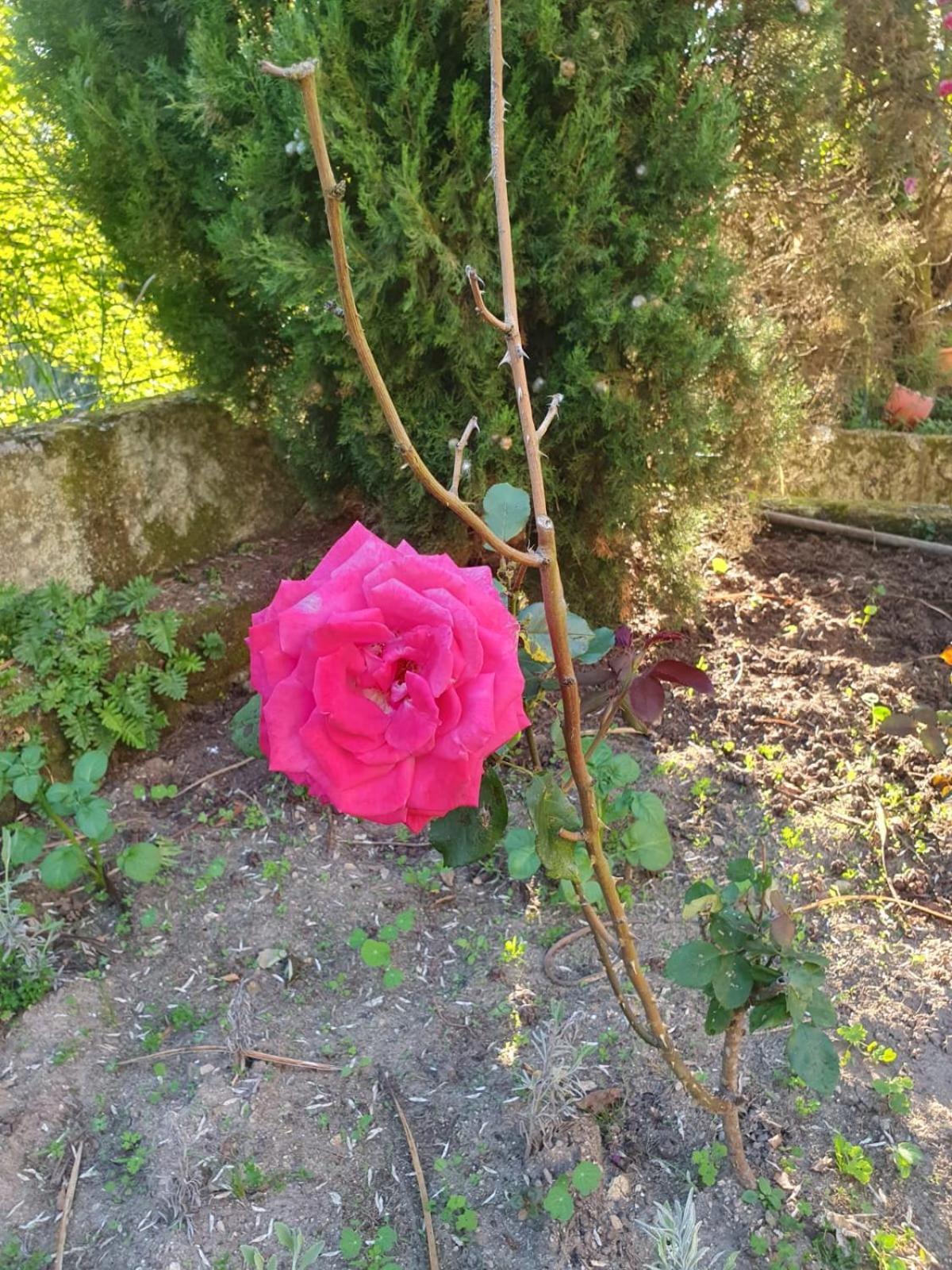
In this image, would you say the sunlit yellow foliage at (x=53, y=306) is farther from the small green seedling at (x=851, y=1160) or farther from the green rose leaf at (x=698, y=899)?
the small green seedling at (x=851, y=1160)

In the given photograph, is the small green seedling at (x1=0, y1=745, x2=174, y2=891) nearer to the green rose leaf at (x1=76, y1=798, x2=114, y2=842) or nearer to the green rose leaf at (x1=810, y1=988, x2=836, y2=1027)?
the green rose leaf at (x1=76, y1=798, x2=114, y2=842)

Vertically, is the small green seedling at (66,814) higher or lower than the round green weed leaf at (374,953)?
higher

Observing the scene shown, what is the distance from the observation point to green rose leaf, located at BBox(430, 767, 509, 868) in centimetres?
125

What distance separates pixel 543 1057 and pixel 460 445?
118cm

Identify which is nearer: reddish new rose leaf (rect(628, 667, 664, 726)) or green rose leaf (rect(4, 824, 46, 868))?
reddish new rose leaf (rect(628, 667, 664, 726))

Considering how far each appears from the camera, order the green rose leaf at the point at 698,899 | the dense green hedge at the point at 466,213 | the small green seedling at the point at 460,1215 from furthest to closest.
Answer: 1. the dense green hedge at the point at 466,213
2. the small green seedling at the point at 460,1215
3. the green rose leaf at the point at 698,899

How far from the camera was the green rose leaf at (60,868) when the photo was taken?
2006 millimetres

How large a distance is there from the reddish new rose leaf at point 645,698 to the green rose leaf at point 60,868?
1.39 m

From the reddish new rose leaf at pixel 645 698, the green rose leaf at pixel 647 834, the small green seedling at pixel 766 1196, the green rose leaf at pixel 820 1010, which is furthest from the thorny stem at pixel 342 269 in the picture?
the small green seedling at pixel 766 1196

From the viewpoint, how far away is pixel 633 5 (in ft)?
7.79

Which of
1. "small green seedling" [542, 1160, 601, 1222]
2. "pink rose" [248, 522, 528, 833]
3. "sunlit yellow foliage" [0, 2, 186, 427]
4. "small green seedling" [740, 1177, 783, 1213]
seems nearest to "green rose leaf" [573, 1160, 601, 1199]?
"small green seedling" [542, 1160, 601, 1222]

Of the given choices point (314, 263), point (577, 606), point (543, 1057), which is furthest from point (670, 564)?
point (543, 1057)

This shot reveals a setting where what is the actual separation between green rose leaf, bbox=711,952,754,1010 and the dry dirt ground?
47cm

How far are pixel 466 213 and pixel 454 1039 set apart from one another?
6.78 ft
